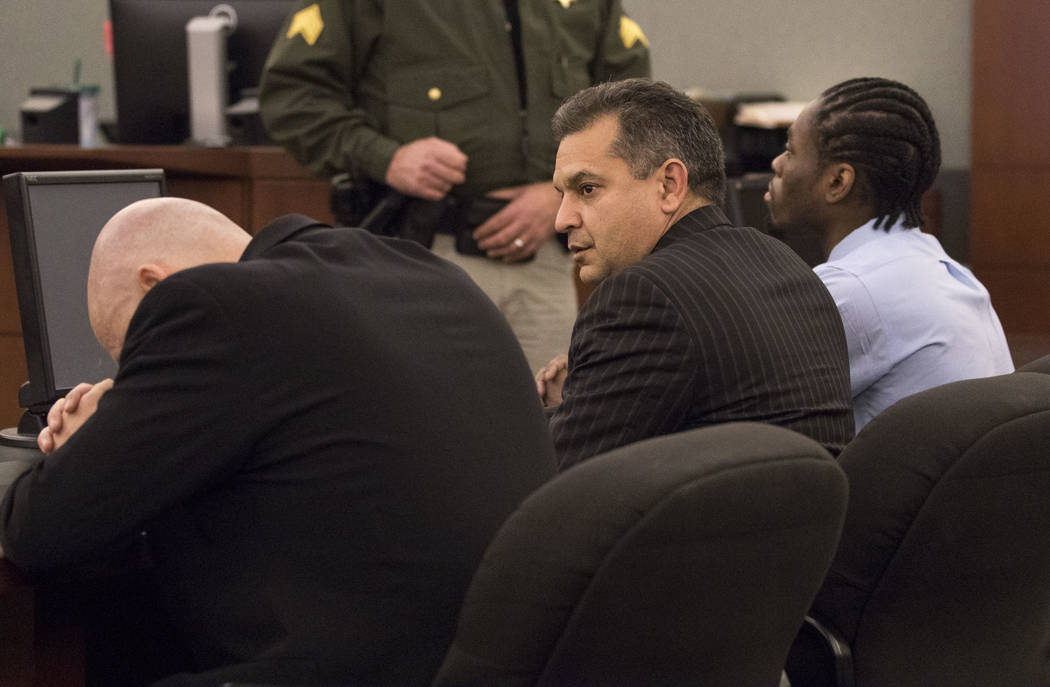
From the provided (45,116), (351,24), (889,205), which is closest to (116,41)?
(45,116)

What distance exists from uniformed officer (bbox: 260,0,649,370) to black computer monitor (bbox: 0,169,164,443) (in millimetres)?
1126

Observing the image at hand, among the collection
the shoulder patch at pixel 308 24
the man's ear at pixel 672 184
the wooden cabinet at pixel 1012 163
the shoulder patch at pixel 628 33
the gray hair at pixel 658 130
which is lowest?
the wooden cabinet at pixel 1012 163

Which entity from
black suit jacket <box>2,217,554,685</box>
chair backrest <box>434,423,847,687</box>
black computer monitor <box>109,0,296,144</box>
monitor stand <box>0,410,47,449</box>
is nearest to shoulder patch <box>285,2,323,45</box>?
black computer monitor <box>109,0,296,144</box>

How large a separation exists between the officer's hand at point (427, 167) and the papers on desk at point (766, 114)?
2548mm

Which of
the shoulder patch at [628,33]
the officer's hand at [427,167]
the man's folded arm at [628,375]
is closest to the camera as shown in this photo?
the man's folded arm at [628,375]

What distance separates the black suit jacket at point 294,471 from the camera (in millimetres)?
1209

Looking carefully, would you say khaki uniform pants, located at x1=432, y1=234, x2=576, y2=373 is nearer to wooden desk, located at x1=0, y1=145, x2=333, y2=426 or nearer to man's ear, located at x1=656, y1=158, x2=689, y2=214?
wooden desk, located at x1=0, y1=145, x2=333, y2=426

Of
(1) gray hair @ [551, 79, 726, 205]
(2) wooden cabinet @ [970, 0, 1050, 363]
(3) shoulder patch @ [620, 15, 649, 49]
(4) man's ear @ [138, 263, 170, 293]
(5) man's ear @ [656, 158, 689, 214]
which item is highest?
(3) shoulder patch @ [620, 15, 649, 49]

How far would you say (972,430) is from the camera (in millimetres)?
1383

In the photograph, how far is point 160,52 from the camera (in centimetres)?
404

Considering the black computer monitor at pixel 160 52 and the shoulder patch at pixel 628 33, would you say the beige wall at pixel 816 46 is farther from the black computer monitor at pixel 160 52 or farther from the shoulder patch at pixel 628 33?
the shoulder patch at pixel 628 33

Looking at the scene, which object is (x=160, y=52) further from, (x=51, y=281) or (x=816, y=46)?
(x=816, y=46)

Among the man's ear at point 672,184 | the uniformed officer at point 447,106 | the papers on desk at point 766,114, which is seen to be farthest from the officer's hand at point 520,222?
the papers on desk at point 766,114

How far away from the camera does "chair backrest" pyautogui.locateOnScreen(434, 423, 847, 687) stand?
1079 mm
